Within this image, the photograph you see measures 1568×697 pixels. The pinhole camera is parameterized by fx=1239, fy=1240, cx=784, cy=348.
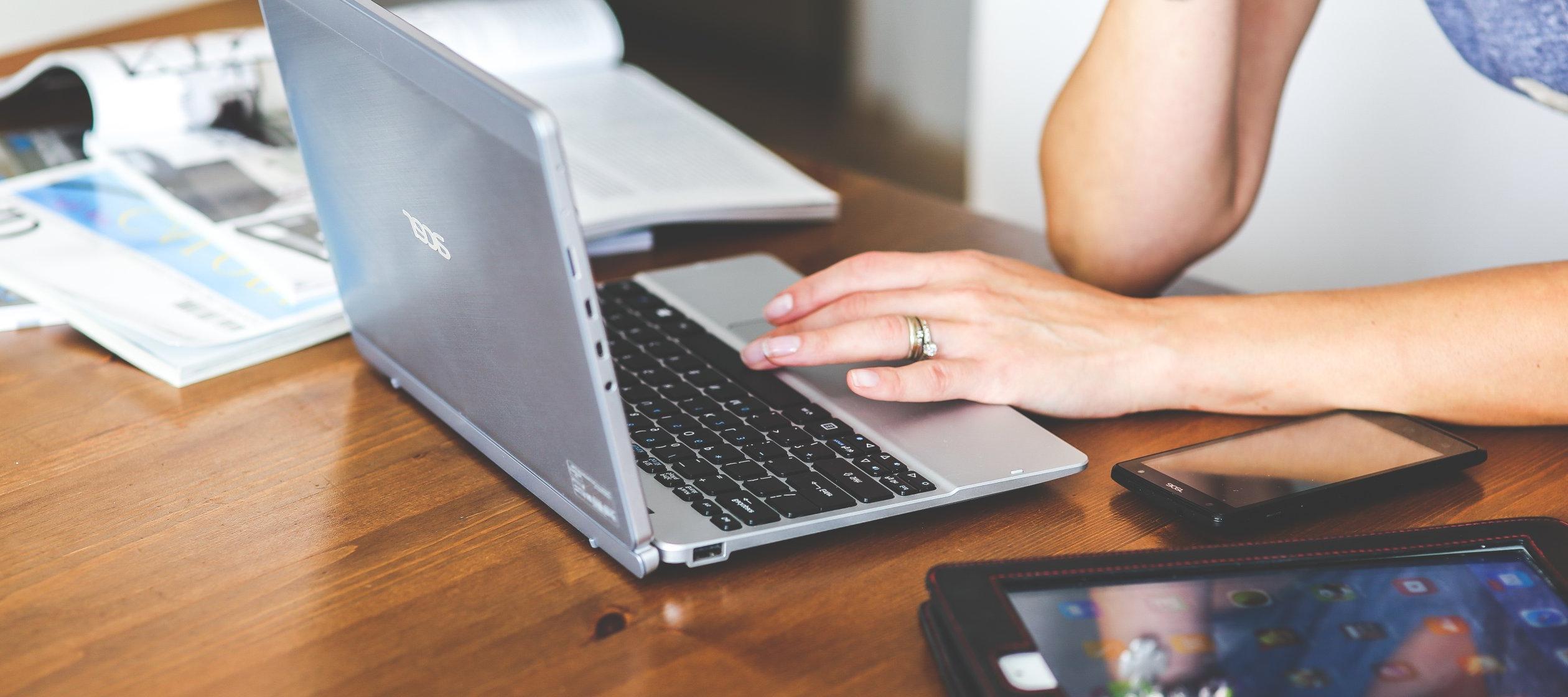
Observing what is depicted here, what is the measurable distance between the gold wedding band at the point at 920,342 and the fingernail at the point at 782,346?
0.22 feet

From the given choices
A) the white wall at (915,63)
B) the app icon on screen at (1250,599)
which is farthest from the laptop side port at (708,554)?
the white wall at (915,63)

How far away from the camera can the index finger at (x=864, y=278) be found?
0.75 m

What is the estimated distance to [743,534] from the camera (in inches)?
21.2

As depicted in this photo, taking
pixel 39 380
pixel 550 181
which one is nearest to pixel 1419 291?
pixel 550 181

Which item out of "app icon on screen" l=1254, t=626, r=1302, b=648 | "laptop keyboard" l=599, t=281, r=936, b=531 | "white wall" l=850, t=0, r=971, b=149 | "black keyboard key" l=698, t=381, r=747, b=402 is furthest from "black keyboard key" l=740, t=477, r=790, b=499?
"white wall" l=850, t=0, r=971, b=149

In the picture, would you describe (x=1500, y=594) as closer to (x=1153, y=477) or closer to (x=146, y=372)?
(x=1153, y=477)

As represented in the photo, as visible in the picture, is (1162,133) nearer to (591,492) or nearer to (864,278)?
Answer: (864,278)

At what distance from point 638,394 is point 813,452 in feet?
0.40

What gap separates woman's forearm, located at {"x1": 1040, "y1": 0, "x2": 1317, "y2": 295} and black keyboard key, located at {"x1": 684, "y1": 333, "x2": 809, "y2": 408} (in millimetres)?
315

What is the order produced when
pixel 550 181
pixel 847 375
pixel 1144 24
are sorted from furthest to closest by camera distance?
pixel 1144 24 < pixel 847 375 < pixel 550 181

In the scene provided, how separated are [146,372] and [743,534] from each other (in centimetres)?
44

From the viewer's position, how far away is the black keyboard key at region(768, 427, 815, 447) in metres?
0.63

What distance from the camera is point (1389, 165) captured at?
4.25 ft

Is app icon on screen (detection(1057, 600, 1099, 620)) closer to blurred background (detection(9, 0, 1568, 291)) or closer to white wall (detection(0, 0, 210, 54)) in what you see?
blurred background (detection(9, 0, 1568, 291))
